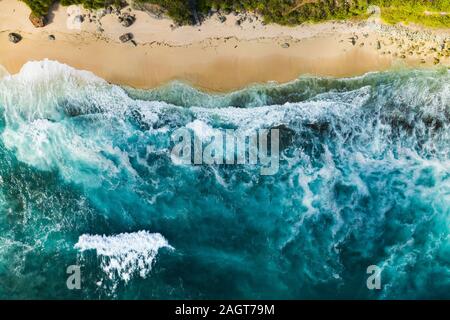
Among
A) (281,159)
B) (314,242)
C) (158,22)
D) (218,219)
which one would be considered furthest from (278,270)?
(158,22)

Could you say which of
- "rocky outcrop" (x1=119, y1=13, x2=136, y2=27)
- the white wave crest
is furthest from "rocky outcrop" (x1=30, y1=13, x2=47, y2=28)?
the white wave crest

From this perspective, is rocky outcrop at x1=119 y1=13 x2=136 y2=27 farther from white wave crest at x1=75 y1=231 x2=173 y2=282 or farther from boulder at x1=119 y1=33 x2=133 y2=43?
white wave crest at x1=75 y1=231 x2=173 y2=282

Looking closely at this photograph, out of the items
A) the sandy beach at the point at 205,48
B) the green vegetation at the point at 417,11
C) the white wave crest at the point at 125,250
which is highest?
the green vegetation at the point at 417,11

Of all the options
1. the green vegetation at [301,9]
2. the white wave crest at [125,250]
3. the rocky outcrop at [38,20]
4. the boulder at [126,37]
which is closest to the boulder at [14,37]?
the rocky outcrop at [38,20]

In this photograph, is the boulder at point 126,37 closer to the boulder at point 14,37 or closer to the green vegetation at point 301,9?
the green vegetation at point 301,9

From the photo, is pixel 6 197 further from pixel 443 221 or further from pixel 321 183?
pixel 443 221

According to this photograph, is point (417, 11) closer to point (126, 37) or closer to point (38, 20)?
point (126, 37)
